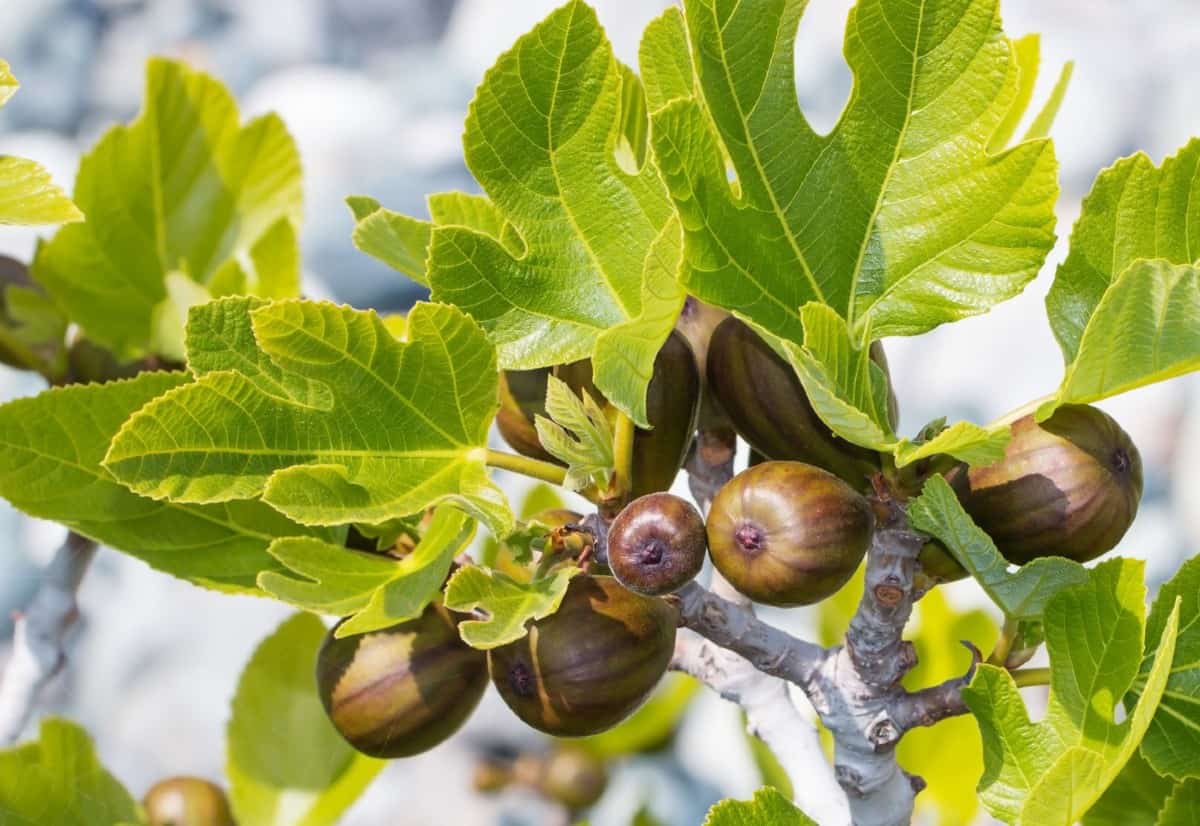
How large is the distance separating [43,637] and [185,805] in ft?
0.65

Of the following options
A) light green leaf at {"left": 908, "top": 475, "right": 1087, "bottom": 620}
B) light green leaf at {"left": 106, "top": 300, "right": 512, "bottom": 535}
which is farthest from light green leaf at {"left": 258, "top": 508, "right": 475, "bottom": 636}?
light green leaf at {"left": 908, "top": 475, "right": 1087, "bottom": 620}

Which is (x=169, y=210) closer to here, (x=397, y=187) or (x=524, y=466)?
(x=524, y=466)

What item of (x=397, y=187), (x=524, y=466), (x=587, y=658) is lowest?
(x=587, y=658)

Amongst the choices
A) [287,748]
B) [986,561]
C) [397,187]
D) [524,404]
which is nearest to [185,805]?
[287,748]

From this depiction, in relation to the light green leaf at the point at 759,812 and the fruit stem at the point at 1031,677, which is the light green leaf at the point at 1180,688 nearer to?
the fruit stem at the point at 1031,677

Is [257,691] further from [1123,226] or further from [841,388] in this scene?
[1123,226]

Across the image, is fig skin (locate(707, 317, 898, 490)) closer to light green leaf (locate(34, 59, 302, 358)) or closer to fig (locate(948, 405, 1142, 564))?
fig (locate(948, 405, 1142, 564))

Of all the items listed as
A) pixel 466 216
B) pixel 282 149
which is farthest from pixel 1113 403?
pixel 466 216

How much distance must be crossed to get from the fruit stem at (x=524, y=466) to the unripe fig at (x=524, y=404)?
76mm

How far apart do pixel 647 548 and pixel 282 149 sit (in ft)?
2.30

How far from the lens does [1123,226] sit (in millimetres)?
723

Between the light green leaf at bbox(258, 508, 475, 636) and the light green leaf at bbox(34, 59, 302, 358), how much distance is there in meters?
0.53

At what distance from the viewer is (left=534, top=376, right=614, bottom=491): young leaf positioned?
753 mm

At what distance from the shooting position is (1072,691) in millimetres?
744
